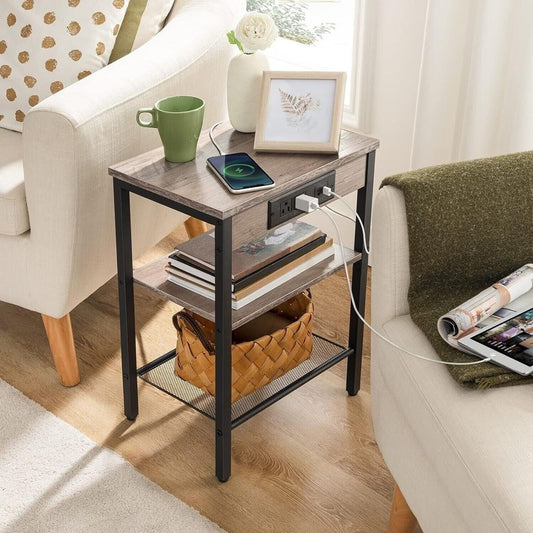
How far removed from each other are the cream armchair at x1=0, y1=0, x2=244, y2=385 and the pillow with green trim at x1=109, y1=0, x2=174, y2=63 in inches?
2.3

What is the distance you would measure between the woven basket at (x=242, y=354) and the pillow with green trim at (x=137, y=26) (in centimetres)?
70

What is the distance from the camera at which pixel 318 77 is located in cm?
171

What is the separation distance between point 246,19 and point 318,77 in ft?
0.58

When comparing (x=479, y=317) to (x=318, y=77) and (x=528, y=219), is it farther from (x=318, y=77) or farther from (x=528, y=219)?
(x=318, y=77)

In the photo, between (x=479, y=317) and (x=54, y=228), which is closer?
(x=479, y=317)

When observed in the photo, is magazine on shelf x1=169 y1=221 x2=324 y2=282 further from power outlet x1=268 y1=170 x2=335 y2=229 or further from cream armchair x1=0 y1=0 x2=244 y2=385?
cream armchair x1=0 y1=0 x2=244 y2=385

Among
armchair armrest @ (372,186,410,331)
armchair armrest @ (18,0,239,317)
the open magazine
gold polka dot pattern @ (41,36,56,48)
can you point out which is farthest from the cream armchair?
the open magazine

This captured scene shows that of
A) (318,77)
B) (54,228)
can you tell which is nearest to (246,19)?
(318,77)

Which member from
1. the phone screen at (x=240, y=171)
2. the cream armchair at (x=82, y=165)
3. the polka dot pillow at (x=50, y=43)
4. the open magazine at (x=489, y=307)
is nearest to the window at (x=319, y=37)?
the cream armchair at (x=82, y=165)

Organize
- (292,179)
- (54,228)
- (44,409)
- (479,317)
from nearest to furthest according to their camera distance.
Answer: (479,317), (292,179), (54,228), (44,409)

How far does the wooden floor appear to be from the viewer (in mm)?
1681

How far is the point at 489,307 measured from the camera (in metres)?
1.38

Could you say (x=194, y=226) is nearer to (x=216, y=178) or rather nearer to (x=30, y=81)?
(x=30, y=81)

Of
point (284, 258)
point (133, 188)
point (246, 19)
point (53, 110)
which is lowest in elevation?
point (284, 258)
